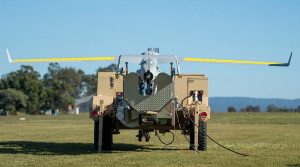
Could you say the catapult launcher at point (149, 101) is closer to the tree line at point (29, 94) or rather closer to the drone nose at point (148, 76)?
the drone nose at point (148, 76)

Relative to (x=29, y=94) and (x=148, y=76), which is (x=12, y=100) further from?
(x=148, y=76)

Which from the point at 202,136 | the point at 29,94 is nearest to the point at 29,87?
the point at 29,94

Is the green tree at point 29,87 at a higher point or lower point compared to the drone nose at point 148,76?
higher

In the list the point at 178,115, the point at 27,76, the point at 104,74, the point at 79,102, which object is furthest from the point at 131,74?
the point at 79,102

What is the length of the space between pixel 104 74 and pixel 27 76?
4702 inches

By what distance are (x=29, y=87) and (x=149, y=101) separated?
4667 inches

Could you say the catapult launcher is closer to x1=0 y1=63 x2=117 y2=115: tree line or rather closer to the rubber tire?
the rubber tire

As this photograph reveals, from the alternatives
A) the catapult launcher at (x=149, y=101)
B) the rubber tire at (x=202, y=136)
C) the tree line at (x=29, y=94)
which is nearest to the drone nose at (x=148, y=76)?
the catapult launcher at (x=149, y=101)

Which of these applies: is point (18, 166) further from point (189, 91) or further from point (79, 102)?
point (79, 102)

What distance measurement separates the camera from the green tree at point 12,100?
12456 cm

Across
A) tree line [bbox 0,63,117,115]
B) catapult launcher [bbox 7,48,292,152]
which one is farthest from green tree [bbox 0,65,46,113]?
catapult launcher [bbox 7,48,292,152]

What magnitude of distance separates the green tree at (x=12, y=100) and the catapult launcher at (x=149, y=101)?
104636 millimetres

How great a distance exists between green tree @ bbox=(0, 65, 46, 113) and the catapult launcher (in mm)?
111289

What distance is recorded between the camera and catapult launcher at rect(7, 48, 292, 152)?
18.5 metres
